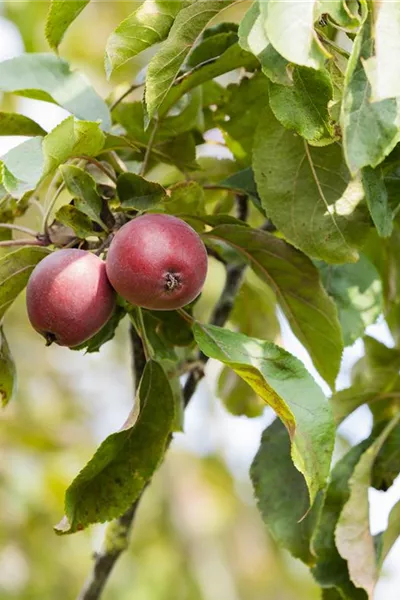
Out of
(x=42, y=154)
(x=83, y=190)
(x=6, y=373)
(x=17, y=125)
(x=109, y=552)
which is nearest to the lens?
(x=42, y=154)

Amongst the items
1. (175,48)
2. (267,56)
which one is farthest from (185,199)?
(267,56)

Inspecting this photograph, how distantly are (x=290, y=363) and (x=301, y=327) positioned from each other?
A: 298 mm

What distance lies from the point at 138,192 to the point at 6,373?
363 millimetres

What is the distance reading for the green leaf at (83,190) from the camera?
4.32 feet

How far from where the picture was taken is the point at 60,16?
4.73ft

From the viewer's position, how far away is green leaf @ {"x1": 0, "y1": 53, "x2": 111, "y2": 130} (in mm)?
1523

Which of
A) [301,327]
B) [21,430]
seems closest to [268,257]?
[301,327]

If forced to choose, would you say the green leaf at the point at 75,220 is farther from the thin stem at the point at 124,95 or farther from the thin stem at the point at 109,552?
the thin stem at the point at 109,552

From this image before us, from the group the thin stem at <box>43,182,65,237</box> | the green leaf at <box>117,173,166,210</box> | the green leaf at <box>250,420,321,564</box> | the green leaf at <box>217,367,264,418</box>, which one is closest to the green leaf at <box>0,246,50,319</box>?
the thin stem at <box>43,182,65,237</box>

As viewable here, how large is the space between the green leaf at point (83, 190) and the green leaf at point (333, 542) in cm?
71

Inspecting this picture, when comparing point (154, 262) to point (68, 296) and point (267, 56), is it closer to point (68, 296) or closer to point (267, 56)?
point (68, 296)

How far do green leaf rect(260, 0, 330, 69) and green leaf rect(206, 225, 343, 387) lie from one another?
56 centimetres

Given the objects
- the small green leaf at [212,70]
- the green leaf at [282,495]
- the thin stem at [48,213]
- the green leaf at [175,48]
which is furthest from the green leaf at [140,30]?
the green leaf at [282,495]

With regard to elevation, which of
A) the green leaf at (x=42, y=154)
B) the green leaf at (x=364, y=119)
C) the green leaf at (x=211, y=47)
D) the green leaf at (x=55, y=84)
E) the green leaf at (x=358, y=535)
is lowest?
the green leaf at (x=358, y=535)
